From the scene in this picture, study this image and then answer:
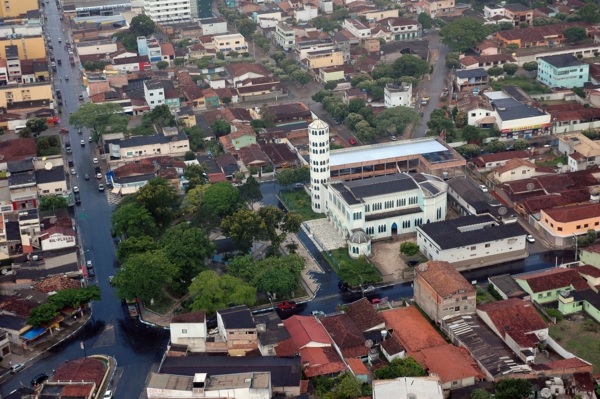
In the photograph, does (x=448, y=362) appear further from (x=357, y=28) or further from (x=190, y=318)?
(x=357, y=28)

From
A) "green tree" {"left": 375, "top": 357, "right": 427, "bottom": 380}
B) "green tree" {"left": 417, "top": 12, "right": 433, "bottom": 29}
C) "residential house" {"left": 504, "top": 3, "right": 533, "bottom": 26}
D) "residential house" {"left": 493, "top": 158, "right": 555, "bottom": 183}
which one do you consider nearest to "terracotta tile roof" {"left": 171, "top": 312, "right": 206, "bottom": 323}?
"green tree" {"left": 375, "top": 357, "right": 427, "bottom": 380}

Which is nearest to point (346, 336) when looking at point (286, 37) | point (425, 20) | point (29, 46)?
point (286, 37)

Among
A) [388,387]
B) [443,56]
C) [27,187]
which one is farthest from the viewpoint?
[443,56]

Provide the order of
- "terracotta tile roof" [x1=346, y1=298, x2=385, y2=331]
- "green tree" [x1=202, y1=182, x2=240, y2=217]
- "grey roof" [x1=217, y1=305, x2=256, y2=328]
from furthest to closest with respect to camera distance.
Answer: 1. "green tree" [x1=202, y1=182, x2=240, y2=217]
2. "terracotta tile roof" [x1=346, y1=298, x2=385, y2=331]
3. "grey roof" [x1=217, y1=305, x2=256, y2=328]

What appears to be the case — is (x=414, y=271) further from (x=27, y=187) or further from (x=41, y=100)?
(x=41, y=100)

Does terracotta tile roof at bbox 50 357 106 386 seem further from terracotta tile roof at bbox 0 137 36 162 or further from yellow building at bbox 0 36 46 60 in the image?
yellow building at bbox 0 36 46 60

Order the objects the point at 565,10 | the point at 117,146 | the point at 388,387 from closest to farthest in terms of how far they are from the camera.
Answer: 1. the point at 388,387
2. the point at 117,146
3. the point at 565,10

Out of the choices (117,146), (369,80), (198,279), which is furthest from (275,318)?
(369,80)
